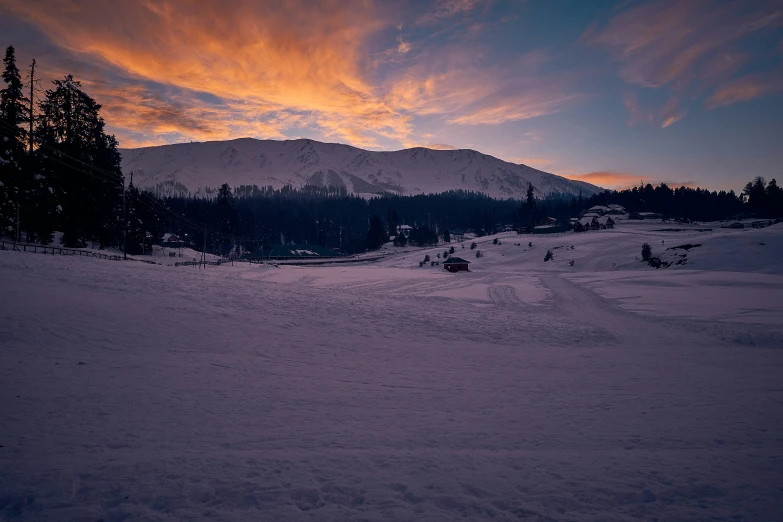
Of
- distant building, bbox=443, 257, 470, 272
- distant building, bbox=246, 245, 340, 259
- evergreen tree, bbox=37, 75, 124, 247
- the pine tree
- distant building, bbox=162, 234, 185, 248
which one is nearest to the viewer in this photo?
the pine tree

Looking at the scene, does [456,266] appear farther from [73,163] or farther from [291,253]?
[291,253]

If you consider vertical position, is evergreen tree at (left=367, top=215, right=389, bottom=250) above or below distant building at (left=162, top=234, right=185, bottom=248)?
above

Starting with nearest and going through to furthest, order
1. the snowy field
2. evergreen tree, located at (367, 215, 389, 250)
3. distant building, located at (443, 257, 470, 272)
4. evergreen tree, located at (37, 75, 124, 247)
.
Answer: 1. the snowy field
2. evergreen tree, located at (37, 75, 124, 247)
3. distant building, located at (443, 257, 470, 272)
4. evergreen tree, located at (367, 215, 389, 250)

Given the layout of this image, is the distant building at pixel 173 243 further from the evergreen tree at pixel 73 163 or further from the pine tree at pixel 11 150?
the pine tree at pixel 11 150

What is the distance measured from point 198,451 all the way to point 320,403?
2975mm

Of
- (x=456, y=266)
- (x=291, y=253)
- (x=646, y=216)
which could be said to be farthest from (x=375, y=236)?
(x=646, y=216)

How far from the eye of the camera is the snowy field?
5441mm

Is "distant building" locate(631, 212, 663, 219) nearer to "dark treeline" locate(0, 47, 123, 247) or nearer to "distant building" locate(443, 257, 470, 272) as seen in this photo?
"distant building" locate(443, 257, 470, 272)

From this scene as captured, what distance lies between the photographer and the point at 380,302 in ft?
72.1

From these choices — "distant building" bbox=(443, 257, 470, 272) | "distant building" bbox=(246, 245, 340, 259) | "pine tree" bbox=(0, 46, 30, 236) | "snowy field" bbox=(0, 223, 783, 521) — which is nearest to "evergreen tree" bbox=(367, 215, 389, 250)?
"distant building" bbox=(246, 245, 340, 259)

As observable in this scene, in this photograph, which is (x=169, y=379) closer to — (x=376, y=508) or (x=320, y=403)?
(x=320, y=403)

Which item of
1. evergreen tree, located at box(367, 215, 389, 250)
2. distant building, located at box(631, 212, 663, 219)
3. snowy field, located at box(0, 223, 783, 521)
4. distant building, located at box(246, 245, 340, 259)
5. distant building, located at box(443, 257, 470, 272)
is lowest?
snowy field, located at box(0, 223, 783, 521)

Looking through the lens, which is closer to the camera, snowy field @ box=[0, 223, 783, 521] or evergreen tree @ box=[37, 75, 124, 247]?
snowy field @ box=[0, 223, 783, 521]

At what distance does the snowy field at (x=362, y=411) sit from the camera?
5441mm
